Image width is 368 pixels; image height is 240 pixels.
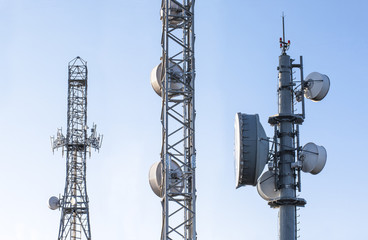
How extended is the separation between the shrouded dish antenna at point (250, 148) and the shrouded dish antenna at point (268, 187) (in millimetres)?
1629

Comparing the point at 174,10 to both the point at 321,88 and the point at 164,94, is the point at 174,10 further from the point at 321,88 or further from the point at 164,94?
the point at 321,88

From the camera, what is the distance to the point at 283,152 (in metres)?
31.8

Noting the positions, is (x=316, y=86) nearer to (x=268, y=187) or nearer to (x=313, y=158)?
(x=313, y=158)

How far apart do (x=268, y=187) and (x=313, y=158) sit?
2.43 meters

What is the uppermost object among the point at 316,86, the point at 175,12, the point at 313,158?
the point at 175,12

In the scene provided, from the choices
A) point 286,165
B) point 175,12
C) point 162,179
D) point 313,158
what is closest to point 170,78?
point 175,12

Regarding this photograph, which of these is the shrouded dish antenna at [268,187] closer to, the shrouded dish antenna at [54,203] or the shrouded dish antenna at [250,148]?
the shrouded dish antenna at [250,148]

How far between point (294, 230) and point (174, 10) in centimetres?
1063

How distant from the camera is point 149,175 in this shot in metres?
33.5

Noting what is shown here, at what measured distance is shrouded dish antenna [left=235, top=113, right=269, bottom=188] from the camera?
2992 centimetres

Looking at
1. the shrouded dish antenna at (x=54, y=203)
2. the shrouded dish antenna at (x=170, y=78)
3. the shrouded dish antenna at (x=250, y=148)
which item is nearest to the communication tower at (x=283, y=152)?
the shrouded dish antenna at (x=250, y=148)

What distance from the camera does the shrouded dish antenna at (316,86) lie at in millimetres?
31609

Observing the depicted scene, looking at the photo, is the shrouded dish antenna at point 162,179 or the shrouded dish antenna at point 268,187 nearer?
the shrouded dish antenna at point 268,187

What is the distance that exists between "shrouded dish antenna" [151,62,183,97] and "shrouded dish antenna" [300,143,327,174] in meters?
6.21
